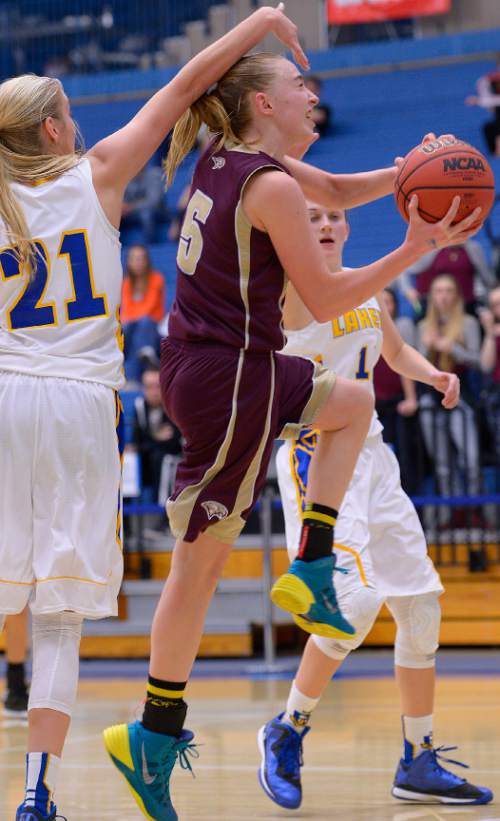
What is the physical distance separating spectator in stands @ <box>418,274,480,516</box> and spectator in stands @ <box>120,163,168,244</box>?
665cm

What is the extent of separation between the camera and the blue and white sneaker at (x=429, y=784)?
3.88 m

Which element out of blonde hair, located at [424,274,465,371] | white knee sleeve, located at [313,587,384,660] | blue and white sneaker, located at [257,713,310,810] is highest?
white knee sleeve, located at [313,587,384,660]

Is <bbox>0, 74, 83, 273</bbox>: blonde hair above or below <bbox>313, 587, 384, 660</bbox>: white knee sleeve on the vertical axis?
above

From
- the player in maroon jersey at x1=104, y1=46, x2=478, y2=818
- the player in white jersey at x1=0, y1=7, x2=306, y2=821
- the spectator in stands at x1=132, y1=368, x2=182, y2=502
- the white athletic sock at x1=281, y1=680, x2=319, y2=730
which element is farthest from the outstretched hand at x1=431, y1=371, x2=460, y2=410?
the spectator in stands at x1=132, y1=368, x2=182, y2=502

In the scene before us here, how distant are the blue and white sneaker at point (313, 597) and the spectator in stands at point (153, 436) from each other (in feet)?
19.2

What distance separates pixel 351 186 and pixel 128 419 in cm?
892

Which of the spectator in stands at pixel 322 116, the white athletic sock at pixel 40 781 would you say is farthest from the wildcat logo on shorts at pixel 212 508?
the spectator in stands at pixel 322 116

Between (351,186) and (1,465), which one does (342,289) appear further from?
(1,465)

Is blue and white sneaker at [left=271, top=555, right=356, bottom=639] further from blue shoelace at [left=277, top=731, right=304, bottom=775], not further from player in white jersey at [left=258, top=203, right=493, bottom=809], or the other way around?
blue shoelace at [left=277, top=731, right=304, bottom=775]

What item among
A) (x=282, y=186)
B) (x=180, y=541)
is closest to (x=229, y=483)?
(x=180, y=541)

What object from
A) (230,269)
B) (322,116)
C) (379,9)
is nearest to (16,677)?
(230,269)

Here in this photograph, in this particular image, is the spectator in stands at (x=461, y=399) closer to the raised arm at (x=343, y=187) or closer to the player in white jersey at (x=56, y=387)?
the raised arm at (x=343, y=187)

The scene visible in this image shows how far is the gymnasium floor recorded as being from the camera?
387 cm

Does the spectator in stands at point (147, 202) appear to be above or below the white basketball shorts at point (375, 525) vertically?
below
